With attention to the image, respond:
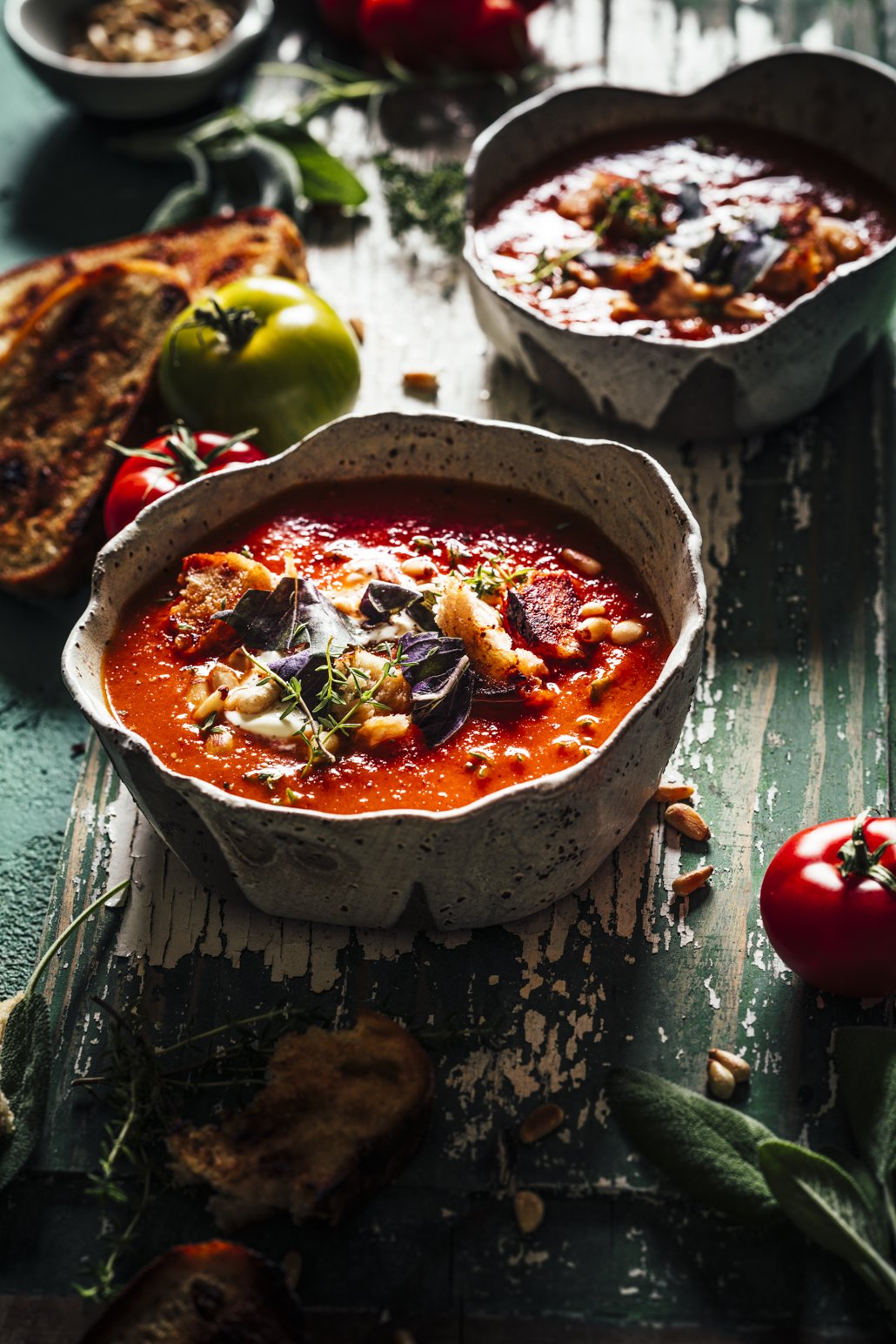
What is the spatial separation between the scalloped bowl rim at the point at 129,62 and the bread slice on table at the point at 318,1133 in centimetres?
339

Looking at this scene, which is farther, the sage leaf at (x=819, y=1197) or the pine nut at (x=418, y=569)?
the pine nut at (x=418, y=569)

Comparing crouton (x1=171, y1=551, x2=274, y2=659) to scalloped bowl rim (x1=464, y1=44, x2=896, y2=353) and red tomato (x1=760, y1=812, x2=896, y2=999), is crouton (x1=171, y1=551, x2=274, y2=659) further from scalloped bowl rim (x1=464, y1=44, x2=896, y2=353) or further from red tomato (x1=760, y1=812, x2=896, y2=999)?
red tomato (x1=760, y1=812, x2=896, y2=999)

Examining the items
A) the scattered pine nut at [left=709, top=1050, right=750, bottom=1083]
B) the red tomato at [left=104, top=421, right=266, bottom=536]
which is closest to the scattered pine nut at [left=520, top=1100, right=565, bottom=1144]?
the scattered pine nut at [left=709, top=1050, right=750, bottom=1083]

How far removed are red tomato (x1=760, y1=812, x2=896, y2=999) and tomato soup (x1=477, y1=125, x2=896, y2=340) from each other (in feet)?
4.83

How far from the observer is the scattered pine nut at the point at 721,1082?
2484mm

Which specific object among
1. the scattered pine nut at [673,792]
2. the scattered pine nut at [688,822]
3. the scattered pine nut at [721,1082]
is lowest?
the scattered pine nut at [721,1082]

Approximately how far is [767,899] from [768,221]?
6.32 ft

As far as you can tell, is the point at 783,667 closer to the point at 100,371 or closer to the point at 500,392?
the point at 500,392

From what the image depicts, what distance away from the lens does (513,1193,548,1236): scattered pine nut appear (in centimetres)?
236

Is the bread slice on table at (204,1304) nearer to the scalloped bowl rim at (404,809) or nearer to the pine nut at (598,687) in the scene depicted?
the scalloped bowl rim at (404,809)

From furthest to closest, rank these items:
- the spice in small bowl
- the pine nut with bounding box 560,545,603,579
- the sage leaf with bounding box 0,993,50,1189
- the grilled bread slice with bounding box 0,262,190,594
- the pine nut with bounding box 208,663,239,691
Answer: the spice in small bowl
the grilled bread slice with bounding box 0,262,190,594
the pine nut with bounding box 560,545,603,579
the pine nut with bounding box 208,663,239,691
the sage leaf with bounding box 0,993,50,1189

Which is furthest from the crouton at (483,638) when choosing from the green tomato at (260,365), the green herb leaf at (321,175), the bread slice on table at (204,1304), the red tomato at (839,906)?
the green herb leaf at (321,175)

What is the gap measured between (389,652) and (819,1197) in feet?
3.95

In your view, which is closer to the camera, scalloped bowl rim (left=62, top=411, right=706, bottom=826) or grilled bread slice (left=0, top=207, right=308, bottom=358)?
scalloped bowl rim (left=62, top=411, right=706, bottom=826)
